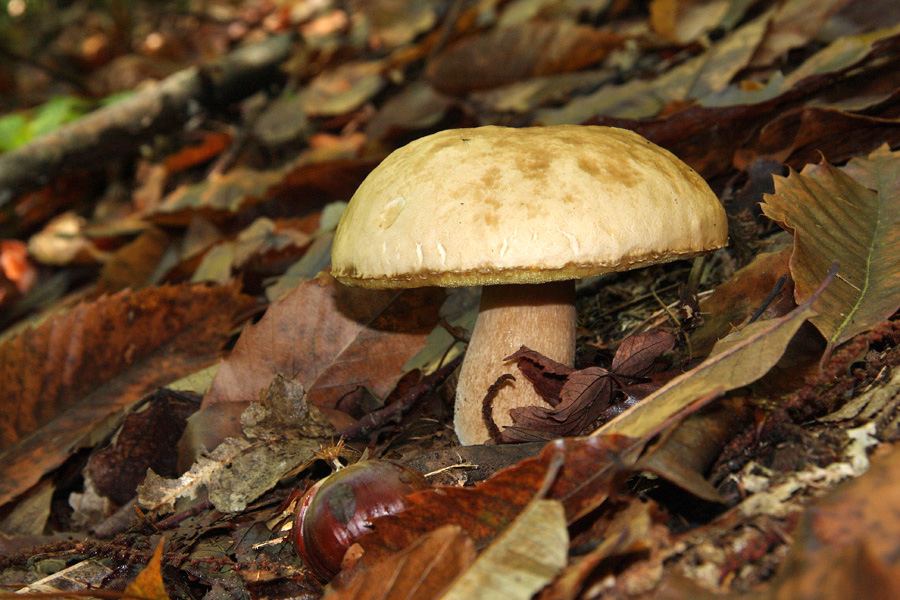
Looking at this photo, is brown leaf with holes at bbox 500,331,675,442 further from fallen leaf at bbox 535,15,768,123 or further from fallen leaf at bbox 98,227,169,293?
fallen leaf at bbox 98,227,169,293

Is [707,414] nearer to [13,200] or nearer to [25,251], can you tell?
[13,200]

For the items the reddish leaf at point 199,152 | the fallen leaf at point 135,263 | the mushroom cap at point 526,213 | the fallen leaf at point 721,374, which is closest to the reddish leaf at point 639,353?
the mushroom cap at point 526,213

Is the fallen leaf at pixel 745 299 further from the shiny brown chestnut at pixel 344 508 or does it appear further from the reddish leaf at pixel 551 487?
the shiny brown chestnut at pixel 344 508

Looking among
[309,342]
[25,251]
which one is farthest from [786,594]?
[25,251]

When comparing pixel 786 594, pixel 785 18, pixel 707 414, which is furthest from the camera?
pixel 785 18

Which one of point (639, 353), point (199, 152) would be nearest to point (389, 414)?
point (639, 353)

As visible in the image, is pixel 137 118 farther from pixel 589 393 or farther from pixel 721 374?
pixel 721 374
